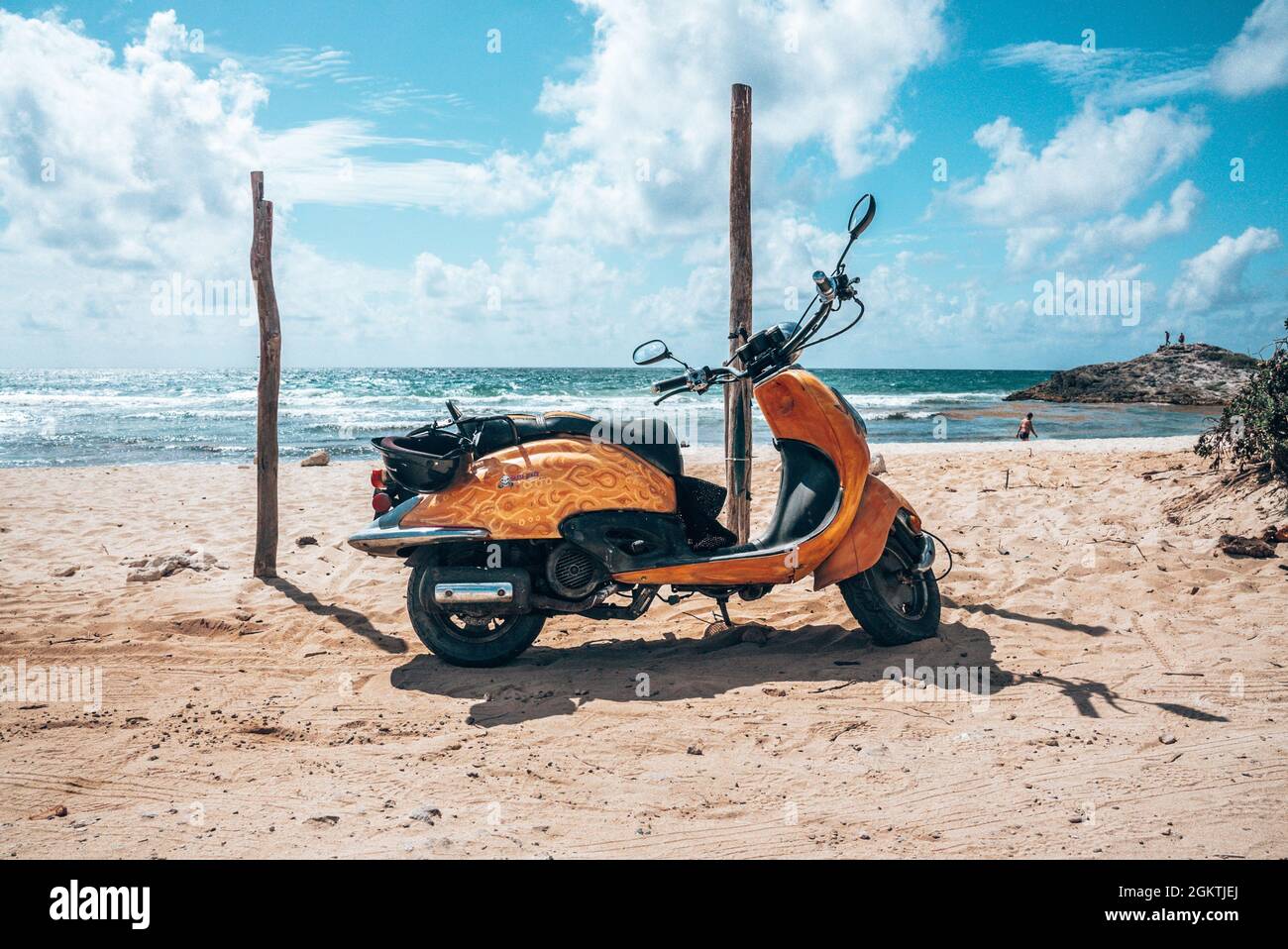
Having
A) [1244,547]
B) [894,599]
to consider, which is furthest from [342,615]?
[1244,547]

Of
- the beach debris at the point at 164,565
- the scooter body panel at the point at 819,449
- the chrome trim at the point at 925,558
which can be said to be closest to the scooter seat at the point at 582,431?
the scooter body panel at the point at 819,449

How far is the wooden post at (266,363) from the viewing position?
640 cm

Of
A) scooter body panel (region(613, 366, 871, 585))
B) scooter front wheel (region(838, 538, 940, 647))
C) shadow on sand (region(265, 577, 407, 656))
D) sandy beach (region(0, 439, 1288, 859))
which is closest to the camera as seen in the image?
sandy beach (region(0, 439, 1288, 859))

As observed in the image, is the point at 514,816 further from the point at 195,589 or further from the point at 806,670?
the point at 195,589

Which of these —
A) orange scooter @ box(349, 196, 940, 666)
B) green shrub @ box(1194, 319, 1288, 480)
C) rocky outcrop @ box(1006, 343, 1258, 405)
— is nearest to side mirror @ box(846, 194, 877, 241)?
orange scooter @ box(349, 196, 940, 666)

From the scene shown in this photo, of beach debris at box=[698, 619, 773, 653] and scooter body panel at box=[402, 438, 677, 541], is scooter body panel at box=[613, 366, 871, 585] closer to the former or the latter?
scooter body panel at box=[402, 438, 677, 541]

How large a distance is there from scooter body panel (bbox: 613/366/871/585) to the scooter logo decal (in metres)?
0.64

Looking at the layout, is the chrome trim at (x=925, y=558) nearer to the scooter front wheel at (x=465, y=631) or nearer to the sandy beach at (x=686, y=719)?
the sandy beach at (x=686, y=719)

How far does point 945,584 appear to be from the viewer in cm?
566

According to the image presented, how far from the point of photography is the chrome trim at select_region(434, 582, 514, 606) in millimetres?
4156

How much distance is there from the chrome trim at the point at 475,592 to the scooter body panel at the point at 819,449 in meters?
0.54

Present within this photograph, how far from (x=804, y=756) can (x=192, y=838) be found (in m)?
2.06
